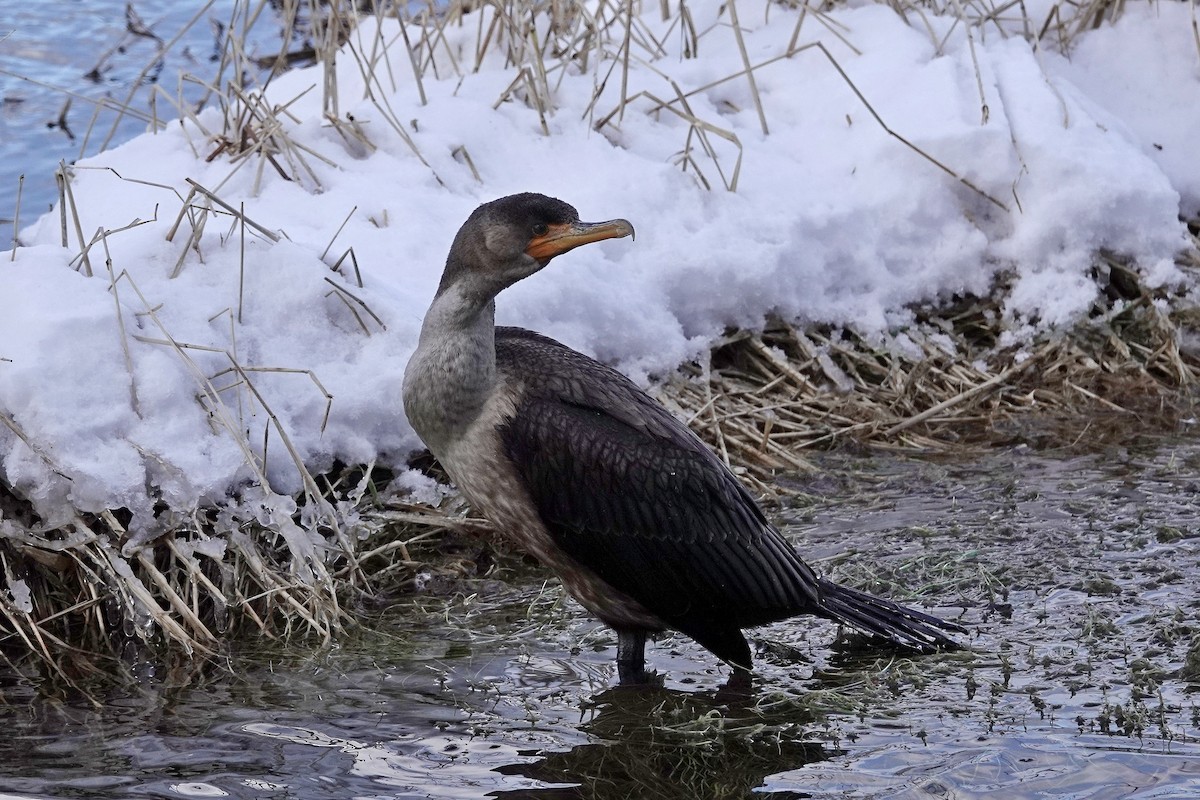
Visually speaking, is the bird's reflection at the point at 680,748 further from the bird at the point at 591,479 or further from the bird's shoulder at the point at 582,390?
the bird's shoulder at the point at 582,390

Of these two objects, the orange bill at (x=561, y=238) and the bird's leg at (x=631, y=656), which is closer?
the orange bill at (x=561, y=238)

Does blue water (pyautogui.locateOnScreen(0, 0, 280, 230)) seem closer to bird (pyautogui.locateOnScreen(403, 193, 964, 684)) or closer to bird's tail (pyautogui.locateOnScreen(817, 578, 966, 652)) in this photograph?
bird (pyautogui.locateOnScreen(403, 193, 964, 684))

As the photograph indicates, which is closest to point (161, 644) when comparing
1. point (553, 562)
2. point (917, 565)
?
point (553, 562)

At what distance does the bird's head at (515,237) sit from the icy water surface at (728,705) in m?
1.11

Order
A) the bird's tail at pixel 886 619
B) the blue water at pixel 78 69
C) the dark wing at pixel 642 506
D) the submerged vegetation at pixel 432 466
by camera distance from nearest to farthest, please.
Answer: the dark wing at pixel 642 506, the bird's tail at pixel 886 619, the submerged vegetation at pixel 432 466, the blue water at pixel 78 69

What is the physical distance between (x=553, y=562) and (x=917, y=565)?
131 centimetres

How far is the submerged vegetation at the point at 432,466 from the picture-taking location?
4164 mm

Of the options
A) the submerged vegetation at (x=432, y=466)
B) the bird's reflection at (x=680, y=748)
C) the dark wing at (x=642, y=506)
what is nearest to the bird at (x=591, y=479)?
the dark wing at (x=642, y=506)

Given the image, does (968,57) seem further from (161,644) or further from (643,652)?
(161,644)

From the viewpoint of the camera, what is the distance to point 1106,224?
243 inches

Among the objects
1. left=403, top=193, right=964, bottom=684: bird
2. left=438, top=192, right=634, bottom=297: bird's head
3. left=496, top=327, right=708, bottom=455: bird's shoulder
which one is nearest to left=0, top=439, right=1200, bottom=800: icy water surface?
left=403, top=193, right=964, bottom=684: bird

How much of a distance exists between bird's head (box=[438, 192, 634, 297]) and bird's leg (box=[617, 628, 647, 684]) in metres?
1.04

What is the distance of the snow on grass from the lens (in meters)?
4.46

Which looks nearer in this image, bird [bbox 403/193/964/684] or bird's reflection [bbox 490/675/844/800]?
bird's reflection [bbox 490/675/844/800]
